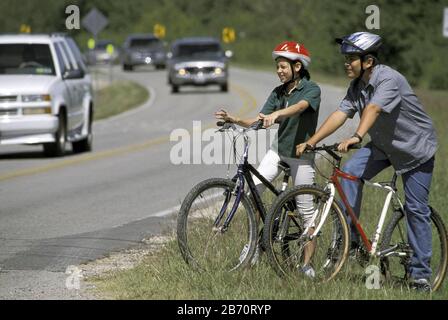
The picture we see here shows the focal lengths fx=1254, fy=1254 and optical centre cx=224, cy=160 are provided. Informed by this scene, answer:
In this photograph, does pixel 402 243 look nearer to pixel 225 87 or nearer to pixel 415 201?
pixel 415 201

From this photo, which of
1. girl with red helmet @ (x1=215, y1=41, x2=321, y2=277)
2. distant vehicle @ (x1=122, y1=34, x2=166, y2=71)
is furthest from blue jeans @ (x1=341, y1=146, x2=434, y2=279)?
distant vehicle @ (x1=122, y1=34, x2=166, y2=71)

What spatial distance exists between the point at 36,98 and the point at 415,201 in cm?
1217

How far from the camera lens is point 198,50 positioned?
149 ft

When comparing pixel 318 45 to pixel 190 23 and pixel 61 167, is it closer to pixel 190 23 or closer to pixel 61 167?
pixel 190 23

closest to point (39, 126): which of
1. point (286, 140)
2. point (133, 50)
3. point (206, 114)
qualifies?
point (286, 140)

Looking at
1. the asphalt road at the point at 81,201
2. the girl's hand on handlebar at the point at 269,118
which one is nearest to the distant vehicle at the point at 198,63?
the asphalt road at the point at 81,201

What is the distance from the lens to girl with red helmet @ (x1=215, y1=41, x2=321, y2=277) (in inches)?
335

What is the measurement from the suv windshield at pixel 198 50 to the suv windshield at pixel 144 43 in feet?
73.9

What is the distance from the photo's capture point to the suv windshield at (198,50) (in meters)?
45.4

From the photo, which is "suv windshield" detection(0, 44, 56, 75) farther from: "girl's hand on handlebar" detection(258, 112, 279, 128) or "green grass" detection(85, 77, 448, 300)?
"girl's hand on handlebar" detection(258, 112, 279, 128)

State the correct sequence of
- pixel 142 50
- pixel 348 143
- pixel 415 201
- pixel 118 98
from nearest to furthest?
1. pixel 348 143
2. pixel 415 201
3. pixel 118 98
4. pixel 142 50

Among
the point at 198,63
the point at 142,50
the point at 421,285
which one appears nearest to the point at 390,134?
the point at 421,285

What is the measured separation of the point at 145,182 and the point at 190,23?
95.6m
